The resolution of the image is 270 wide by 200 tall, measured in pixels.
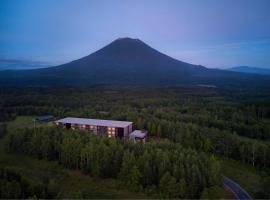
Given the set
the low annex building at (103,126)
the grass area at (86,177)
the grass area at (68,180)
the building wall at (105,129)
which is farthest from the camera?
the building wall at (105,129)

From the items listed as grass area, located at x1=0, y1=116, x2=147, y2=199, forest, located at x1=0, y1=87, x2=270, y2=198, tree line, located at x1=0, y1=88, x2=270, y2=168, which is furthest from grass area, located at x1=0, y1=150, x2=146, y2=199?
tree line, located at x1=0, y1=88, x2=270, y2=168

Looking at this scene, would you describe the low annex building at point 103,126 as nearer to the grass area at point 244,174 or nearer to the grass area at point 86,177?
the grass area at point 86,177

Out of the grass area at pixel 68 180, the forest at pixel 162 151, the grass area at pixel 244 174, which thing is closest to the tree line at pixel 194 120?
the forest at pixel 162 151

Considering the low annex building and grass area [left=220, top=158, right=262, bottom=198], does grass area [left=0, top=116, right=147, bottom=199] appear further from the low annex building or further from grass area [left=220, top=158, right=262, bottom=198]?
grass area [left=220, top=158, right=262, bottom=198]

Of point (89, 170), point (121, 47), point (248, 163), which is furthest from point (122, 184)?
point (121, 47)

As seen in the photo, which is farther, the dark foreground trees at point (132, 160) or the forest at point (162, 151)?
the forest at point (162, 151)
